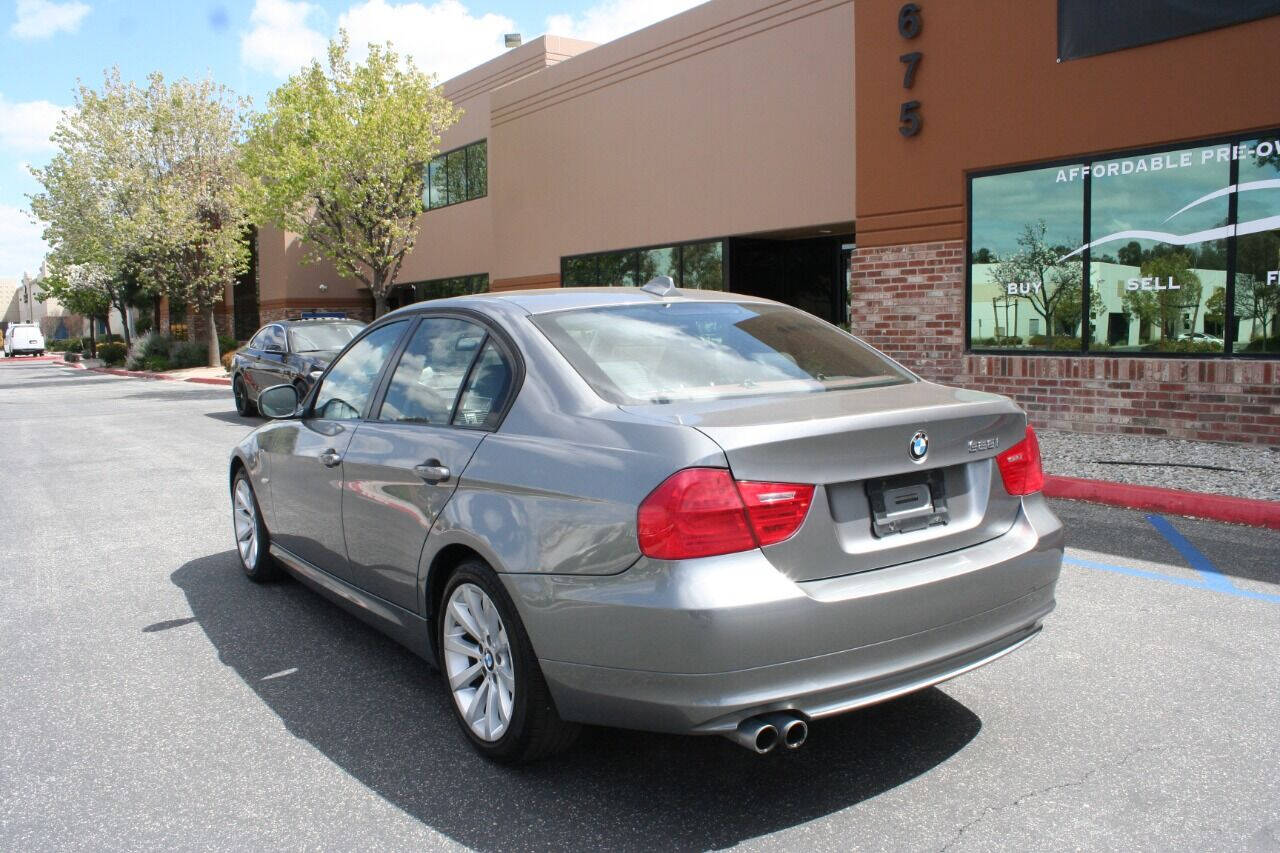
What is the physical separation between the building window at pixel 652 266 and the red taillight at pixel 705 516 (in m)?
13.9

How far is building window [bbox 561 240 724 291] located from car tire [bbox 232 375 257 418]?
6051mm

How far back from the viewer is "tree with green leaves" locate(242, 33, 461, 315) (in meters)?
22.4

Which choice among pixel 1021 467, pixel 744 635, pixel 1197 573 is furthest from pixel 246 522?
pixel 1197 573

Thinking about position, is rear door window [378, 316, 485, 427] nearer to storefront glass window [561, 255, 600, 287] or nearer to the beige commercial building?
the beige commercial building

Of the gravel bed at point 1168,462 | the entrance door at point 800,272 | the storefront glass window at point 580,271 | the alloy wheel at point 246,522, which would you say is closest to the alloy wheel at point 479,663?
the alloy wheel at point 246,522

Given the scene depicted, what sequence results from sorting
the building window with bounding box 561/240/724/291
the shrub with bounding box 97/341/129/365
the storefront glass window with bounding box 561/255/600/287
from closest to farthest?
the building window with bounding box 561/240/724/291 → the storefront glass window with bounding box 561/255/600/287 → the shrub with bounding box 97/341/129/365

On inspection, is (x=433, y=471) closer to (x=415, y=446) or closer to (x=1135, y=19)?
Result: (x=415, y=446)

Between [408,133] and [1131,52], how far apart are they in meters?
16.4

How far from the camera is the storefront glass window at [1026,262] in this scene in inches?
447

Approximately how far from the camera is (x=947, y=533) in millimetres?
3295

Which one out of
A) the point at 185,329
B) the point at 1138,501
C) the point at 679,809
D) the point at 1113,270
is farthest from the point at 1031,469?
the point at 185,329

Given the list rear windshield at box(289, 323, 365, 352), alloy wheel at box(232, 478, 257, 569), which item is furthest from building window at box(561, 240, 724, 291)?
alloy wheel at box(232, 478, 257, 569)

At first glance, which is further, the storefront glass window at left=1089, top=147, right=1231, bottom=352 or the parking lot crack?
the storefront glass window at left=1089, top=147, right=1231, bottom=352

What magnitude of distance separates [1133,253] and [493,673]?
9.56 m
